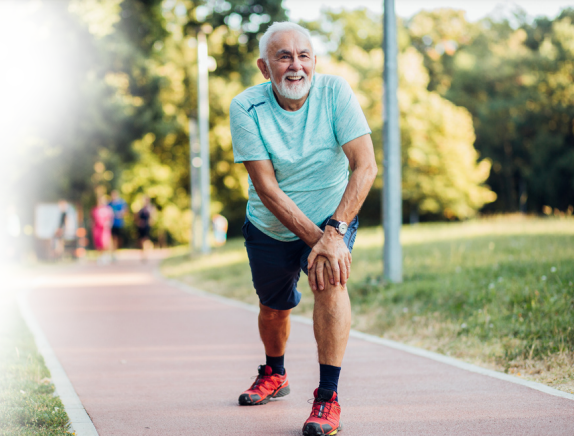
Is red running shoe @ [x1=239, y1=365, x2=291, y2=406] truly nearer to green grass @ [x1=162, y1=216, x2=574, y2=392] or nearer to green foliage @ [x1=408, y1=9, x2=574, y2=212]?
green grass @ [x1=162, y1=216, x2=574, y2=392]

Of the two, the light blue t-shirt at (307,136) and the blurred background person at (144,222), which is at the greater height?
the light blue t-shirt at (307,136)

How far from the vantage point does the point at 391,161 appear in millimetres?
9148

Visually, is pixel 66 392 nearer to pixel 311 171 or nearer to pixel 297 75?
pixel 311 171

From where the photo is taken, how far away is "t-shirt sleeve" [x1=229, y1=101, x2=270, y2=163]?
373 cm

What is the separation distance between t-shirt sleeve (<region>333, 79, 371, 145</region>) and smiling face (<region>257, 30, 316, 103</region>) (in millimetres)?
178

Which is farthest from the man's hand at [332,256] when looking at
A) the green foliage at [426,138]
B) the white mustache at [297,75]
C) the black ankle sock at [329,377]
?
the green foliage at [426,138]

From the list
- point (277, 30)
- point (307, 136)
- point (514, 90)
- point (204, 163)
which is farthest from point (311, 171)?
point (514, 90)

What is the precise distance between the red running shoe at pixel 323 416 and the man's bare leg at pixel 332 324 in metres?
0.16

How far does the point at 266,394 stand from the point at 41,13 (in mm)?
21657

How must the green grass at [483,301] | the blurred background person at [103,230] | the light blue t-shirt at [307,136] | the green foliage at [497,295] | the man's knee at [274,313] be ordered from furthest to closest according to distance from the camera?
1. the blurred background person at [103,230]
2. the green foliage at [497,295]
3. the green grass at [483,301]
4. the man's knee at [274,313]
5. the light blue t-shirt at [307,136]

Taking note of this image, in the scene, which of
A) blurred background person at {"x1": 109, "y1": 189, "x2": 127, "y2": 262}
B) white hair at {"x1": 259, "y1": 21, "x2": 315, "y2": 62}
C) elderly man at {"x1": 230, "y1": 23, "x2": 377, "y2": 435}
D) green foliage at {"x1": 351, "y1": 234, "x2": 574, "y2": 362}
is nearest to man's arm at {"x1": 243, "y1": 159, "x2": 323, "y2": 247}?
elderly man at {"x1": 230, "y1": 23, "x2": 377, "y2": 435}

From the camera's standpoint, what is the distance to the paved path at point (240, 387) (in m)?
3.88

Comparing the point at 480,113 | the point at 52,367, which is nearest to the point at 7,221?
the point at 52,367

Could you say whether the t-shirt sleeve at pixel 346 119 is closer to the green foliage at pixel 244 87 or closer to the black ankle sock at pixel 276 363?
the black ankle sock at pixel 276 363
